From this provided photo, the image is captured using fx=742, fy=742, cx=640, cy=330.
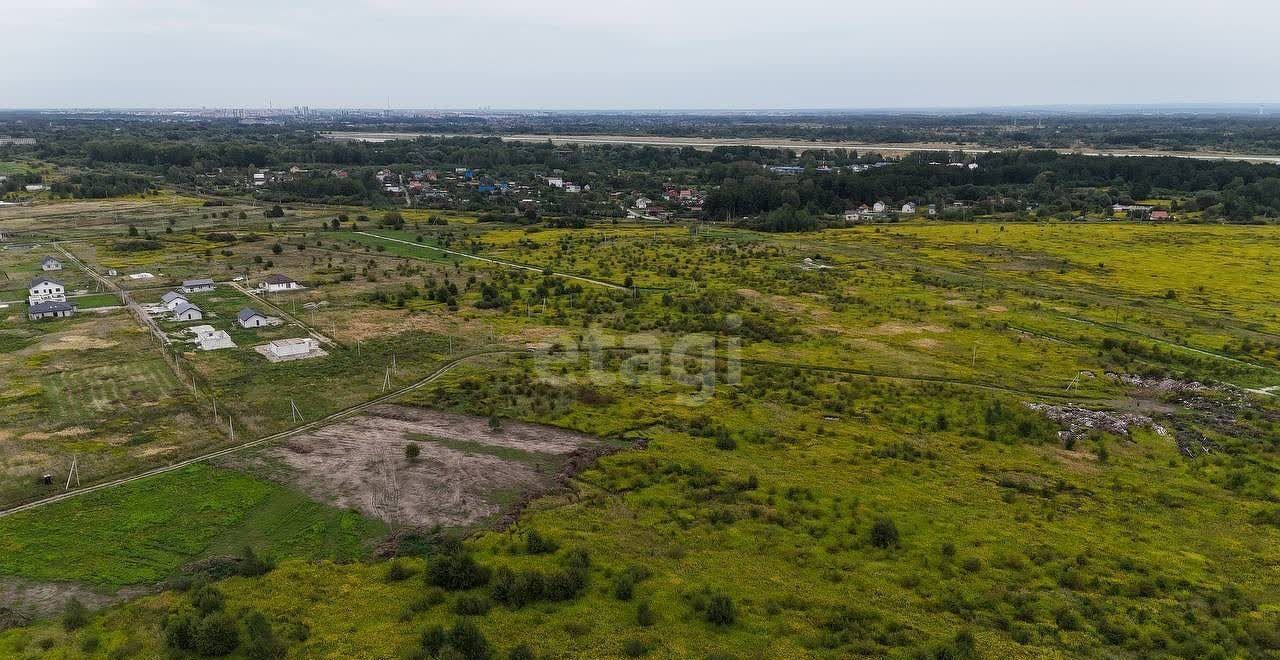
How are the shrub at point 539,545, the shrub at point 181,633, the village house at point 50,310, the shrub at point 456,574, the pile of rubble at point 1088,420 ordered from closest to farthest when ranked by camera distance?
the shrub at point 181,633, the shrub at point 456,574, the shrub at point 539,545, the pile of rubble at point 1088,420, the village house at point 50,310

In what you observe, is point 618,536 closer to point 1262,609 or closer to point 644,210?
point 1262,609

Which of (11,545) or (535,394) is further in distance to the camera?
(535,394)

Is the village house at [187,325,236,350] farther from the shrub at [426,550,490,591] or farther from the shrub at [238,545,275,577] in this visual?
the shrub at [426,550,490,591]

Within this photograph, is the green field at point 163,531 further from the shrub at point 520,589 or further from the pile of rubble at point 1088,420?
the pile of rubble at point 1088,420

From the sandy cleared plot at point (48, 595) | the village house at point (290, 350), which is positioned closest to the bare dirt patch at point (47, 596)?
the sandy cleared plot at point (48, 595)

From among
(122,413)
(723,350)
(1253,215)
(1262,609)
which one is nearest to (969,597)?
(1262,609)
